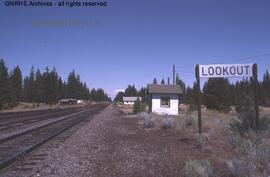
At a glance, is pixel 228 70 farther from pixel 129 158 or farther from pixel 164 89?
pixel 164 89

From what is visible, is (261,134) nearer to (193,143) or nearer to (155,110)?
(193,143)

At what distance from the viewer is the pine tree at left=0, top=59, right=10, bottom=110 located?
184 ft

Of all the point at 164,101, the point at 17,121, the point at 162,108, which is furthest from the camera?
the point at 164,101

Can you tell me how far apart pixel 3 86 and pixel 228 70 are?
51.2 meters

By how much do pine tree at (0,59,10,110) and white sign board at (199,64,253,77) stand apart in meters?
49.3

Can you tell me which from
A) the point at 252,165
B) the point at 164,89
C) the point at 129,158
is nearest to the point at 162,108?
the point at 164,89

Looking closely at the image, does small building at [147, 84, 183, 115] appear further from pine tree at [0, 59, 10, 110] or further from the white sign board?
pine tree at [0, 59, 10, 110]

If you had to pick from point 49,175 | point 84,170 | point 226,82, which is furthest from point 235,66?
point 226,82

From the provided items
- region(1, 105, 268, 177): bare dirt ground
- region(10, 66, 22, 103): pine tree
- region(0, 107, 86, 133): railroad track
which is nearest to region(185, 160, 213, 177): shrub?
region(1, 105, 268, 177): bare dirt ground

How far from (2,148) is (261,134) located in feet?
31.2

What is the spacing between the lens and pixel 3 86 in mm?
56781

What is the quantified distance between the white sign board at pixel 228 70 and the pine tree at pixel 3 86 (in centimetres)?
4927

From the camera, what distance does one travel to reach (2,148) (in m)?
11.6

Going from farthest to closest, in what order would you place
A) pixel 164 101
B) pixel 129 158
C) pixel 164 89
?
pixel 164 89 → pixel 164 101 → pixel 129 158
